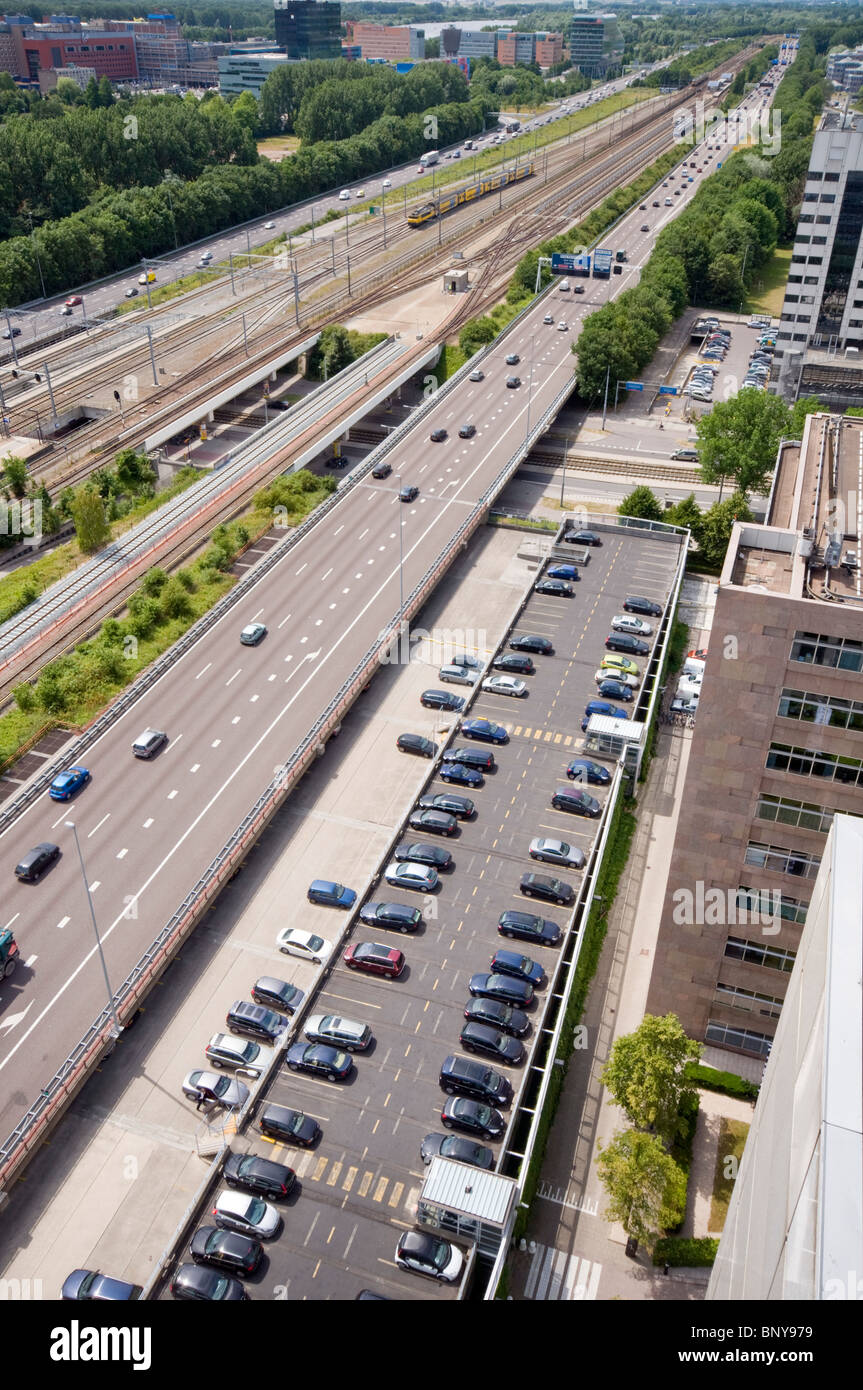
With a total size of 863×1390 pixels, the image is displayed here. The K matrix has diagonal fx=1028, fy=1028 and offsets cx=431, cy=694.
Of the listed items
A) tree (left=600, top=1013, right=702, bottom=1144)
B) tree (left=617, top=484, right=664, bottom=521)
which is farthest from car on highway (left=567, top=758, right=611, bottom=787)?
tree (left=617, top=484, right=664, bottom=521)

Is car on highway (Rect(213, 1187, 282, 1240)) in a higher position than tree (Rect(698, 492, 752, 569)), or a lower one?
lower

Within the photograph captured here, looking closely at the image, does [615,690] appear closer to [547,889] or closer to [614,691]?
[614,691]

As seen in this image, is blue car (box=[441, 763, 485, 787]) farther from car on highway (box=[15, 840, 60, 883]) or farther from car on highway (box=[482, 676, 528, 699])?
car on highway (box=[15, 840, 60, 883])

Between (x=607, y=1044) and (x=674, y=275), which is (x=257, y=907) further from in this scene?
(x=674, y=275)

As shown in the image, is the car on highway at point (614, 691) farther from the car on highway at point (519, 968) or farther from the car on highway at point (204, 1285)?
the car on highway at point (204, 1285)

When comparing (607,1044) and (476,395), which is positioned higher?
(476,395)
